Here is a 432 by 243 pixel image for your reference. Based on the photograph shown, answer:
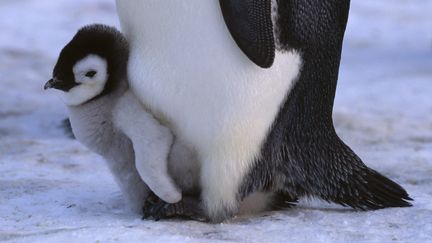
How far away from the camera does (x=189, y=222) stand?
2232 mm

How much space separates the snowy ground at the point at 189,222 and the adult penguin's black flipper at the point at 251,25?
411 millimetres

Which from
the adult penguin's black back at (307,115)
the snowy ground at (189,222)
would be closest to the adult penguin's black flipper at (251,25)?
the adult penguin's black back at (307,115)

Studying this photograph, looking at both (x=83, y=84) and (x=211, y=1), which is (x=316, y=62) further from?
(x=83, y=84)

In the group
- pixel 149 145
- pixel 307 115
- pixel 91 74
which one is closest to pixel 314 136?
pixel 307 115

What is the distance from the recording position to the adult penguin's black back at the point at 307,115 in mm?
2102

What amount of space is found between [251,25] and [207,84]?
0.56 ft

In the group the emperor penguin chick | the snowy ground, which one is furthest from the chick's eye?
the snowy ground

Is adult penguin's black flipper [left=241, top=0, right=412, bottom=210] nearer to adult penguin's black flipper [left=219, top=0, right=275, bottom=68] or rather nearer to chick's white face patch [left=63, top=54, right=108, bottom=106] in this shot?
adult penguin's black flipper [left=219, top=0, right=275, bottom=68]

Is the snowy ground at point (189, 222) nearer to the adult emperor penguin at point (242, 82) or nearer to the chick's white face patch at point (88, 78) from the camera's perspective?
the adult emperor penguin at point (242, 82)

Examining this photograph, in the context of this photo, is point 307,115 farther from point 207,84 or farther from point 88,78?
point 88,78

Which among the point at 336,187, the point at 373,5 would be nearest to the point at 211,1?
the point at 336,187

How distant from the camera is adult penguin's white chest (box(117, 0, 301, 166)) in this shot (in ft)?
6.99

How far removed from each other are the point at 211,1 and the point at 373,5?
5246 millimetres

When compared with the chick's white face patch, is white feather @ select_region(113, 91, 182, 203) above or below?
below
